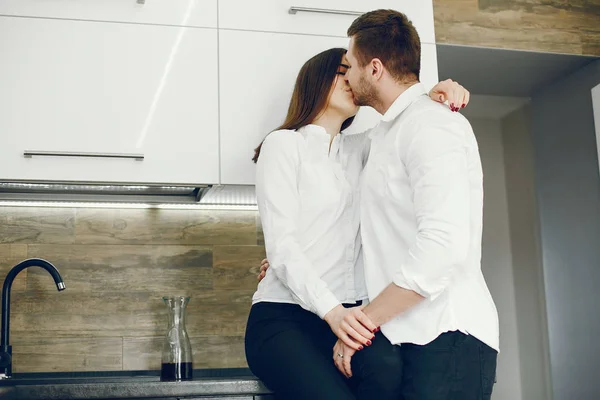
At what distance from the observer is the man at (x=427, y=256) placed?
163cm

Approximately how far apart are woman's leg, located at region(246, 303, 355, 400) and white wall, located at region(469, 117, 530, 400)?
105 inches

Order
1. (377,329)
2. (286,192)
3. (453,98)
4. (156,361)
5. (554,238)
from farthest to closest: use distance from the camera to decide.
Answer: (554,238), (156,361), (286,192), (453,98), (377,329)

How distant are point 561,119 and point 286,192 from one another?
1.75m

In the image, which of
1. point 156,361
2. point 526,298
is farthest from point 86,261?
point 526,298

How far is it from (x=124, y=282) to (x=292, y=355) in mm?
1100

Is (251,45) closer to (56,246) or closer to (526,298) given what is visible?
(56,246)

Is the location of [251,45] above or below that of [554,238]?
above

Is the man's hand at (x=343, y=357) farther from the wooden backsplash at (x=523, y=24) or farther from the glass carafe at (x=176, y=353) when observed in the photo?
the wooden backsplash at (x=523, y=24)

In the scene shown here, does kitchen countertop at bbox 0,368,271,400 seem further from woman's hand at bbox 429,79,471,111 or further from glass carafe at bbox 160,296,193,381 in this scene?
woman's hand at bbox 429,79,471,111

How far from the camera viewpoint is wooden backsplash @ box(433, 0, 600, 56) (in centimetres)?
286

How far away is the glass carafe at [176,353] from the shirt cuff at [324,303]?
0.77 meters

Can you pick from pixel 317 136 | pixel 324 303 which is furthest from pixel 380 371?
pixel 317 136

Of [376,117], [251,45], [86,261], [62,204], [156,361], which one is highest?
[251,45]

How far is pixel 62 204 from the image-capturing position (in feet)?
8.95
